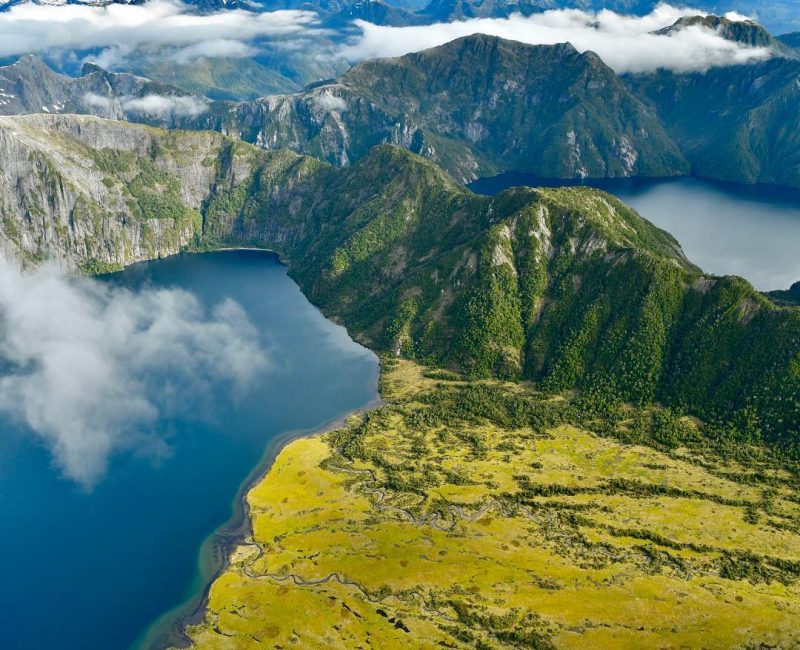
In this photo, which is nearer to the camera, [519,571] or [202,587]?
[519,571]

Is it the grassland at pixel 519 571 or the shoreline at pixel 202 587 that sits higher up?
the grassland at pixel 519 571

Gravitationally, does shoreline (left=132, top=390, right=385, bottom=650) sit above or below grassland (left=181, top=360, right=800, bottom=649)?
below

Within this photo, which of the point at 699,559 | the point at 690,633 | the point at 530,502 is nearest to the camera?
the point at 690,633

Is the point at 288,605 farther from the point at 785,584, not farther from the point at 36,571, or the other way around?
the point at 785,584

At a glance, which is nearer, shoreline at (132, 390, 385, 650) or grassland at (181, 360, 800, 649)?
grassland at (181, 360, 800, 649)

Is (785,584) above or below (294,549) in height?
above

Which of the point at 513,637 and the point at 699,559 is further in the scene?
the point at 699,559

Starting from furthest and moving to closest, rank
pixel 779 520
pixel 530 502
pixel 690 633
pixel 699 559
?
pixel 530 502, pixel 779 520, pixel 699 559, pixel 690 633

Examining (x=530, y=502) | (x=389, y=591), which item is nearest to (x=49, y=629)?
(x=389, y=591)

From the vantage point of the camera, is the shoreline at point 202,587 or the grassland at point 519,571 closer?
the grassland at point 519,571

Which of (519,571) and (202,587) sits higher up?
(519,571)

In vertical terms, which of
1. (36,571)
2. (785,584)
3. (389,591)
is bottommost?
(36,571)
